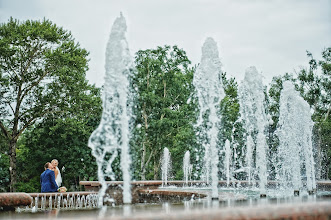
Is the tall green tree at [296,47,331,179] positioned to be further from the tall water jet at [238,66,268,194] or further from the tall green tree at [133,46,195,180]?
the tall green tree at [133,46,195,180]

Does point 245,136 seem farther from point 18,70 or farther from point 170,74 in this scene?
point 18,70

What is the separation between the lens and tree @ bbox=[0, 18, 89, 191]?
2134 cm

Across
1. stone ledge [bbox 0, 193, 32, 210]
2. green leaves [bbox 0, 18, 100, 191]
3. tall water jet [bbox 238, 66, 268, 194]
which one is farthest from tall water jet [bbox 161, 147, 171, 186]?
stone ledge [bbox 0, 193, 32, 210]

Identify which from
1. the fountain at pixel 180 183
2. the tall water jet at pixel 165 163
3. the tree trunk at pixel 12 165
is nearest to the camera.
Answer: the fountain at pixel 180 183

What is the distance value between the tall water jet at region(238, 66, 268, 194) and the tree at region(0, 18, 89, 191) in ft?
33.8

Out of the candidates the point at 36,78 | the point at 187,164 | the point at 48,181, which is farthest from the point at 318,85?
the point at 48,181

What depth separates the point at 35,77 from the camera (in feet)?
73.4

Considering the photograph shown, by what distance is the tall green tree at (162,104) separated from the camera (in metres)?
27.6

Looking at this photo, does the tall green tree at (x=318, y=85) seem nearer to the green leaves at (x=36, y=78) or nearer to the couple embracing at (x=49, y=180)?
the green leaves at (x=36, y=78)

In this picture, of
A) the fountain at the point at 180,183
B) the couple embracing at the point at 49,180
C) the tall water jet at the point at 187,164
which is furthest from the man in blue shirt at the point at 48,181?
the tall water jet at the point at 187,164

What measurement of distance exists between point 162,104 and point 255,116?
7.51 m

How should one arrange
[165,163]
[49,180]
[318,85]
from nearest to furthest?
[49,180] < [165,163] < [318,85]

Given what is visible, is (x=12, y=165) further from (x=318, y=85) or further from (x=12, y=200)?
(x=318, y=85)

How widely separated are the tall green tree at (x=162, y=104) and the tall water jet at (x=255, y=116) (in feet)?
14.5
